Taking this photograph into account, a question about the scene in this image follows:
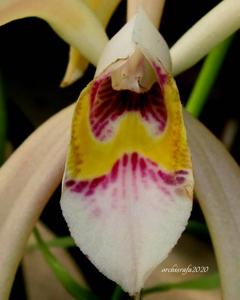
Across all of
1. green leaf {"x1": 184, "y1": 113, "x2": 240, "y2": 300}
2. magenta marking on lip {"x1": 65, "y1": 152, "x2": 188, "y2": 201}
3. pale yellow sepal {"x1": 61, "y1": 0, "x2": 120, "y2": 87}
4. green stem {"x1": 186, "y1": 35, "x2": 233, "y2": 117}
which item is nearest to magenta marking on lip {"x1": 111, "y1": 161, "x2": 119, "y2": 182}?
magenta marking on lip {"x1": 65, "y1": 152, "x2": 188, "y2": 201}

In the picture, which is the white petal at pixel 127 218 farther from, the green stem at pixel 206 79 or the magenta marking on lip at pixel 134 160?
the green stem at pixel 206 79

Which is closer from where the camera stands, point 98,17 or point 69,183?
point 69,183

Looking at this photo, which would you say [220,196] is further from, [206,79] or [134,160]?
[206,79]

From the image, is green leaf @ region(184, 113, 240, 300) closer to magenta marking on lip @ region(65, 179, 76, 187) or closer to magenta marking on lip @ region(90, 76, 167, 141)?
magenta marking on lip @ region(90, 76, 167, 141)

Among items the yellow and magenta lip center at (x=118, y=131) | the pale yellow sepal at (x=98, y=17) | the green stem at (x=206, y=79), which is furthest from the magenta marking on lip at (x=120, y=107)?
the green stem at (x=206, y=79)

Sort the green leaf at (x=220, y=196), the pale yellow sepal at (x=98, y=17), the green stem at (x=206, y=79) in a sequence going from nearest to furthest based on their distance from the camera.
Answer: the green leaf at (x=220, y=196)
the pale yellow sepal at (x=98, y=17)
the green stem at (x=206, y=79)

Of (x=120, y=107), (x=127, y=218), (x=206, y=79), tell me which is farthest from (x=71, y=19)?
(x=206, y=79)
